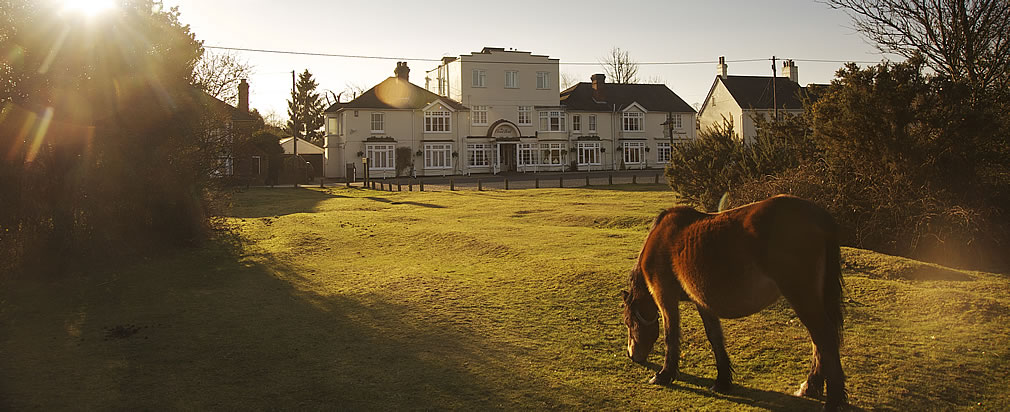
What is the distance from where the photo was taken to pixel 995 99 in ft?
37.2

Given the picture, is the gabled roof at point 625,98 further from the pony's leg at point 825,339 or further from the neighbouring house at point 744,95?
the pony's leg at point 825,339

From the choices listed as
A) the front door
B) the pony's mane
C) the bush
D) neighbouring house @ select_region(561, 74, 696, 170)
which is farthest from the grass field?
neighbouring house @ select_region(561, 74, 696, 170)

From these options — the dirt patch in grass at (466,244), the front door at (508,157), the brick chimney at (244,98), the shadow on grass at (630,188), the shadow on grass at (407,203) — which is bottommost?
the dirt patch in grass at (466,244)

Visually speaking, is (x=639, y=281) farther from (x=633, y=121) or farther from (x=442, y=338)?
(x=633, y=121)

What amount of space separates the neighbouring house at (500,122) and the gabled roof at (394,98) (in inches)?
3.2

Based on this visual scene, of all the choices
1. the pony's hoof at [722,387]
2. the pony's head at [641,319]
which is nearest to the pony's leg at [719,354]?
the pony's hoof at [722,387]

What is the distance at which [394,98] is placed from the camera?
55531mm

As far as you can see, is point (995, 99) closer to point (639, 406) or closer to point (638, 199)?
point (639, 406)

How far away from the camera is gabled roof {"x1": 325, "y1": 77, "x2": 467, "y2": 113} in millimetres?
53438

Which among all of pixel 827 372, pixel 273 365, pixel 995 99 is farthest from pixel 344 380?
pixel 995 99

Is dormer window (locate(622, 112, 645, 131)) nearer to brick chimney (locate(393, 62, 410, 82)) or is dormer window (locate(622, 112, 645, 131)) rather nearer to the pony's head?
brick chimney (locate(393, 62, 410, 82))

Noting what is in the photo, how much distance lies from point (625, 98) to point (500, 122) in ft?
47.2

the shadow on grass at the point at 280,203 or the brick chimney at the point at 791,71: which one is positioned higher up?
the brick chimney at the point at 791,71

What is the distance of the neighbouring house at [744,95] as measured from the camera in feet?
202
